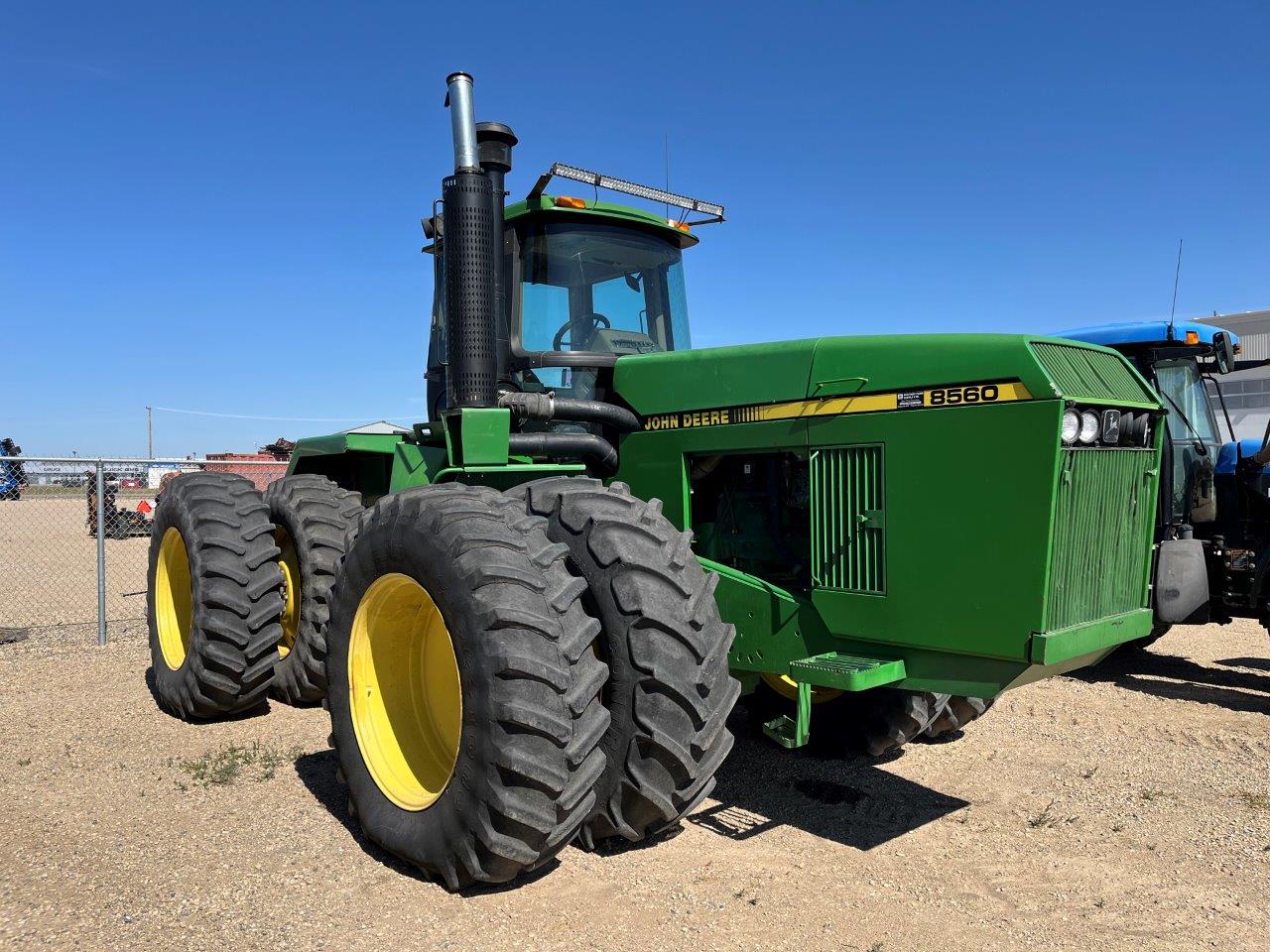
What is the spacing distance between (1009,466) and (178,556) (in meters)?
5.56

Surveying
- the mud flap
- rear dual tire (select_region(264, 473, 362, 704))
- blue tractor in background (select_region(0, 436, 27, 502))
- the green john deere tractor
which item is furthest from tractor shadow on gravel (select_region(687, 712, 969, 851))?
blue tractor in background (select_region(0, 436, 27, 502))

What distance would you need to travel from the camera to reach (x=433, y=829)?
140 inches

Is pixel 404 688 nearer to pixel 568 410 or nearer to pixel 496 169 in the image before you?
pixel 568 410

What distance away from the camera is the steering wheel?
496 centimetres

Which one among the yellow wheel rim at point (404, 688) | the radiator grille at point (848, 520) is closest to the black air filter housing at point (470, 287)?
the yellow wheel rim at point (404, 688)

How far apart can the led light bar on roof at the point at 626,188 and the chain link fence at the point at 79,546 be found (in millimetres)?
3674

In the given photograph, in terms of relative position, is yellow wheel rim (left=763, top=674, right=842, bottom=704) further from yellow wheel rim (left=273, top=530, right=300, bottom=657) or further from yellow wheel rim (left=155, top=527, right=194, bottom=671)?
yellow wheel rim (left=155, top=527, right=194, bottom=671)

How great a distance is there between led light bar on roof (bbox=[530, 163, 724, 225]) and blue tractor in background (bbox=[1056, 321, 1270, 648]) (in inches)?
165

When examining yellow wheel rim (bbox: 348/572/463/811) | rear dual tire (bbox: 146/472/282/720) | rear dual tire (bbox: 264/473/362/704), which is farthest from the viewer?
rear dual tire (bbox: 264/473/362/704)

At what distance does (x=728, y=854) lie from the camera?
13.1 feet


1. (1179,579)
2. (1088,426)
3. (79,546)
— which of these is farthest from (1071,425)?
(79,546)

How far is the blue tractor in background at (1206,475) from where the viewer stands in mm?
7668

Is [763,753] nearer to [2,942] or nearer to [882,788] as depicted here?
[882,788]

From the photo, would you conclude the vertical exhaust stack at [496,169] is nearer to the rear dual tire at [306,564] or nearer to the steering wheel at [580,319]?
the steering wheel at [580,319]
